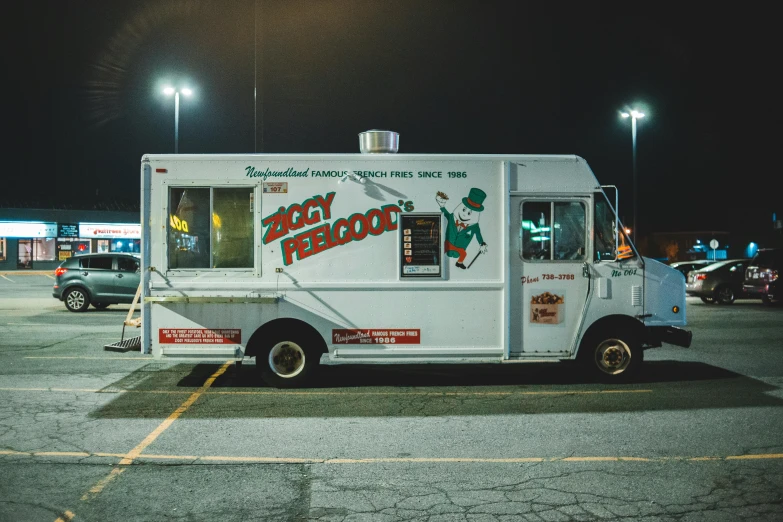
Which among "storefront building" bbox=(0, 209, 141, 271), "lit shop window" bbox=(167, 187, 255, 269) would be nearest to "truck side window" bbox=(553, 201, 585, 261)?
"lit shop window" bbox=(167, 187, 255, 269)

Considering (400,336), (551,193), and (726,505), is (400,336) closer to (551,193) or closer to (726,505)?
(551,193)

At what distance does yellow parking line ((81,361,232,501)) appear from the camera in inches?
184

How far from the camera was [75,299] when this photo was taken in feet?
57.5

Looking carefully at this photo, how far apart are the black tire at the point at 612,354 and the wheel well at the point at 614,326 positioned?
13mm

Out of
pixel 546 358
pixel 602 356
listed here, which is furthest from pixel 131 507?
pixel 602 356

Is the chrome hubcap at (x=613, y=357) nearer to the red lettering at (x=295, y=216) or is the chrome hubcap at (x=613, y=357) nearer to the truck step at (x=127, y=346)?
the red lettering at (x=295, y=216)

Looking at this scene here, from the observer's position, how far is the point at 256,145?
20.7 meters

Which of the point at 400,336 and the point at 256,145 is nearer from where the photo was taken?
Result: the point at 400,336

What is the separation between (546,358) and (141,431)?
478 cm

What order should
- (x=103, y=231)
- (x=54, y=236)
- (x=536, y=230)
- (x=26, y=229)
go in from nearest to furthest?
(x=536, y=230) < (x=26, y=229) < (x=54, y=236) < (x=103, y=231)

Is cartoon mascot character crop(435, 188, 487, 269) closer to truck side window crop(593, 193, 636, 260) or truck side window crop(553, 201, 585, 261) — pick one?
truck side window crop(553, 201, 585, 261)

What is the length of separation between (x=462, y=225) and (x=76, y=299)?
43.8 feet

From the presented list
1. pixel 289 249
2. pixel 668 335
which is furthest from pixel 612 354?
pixel 289 249

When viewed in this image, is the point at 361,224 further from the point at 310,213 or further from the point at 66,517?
the point at 66,517
